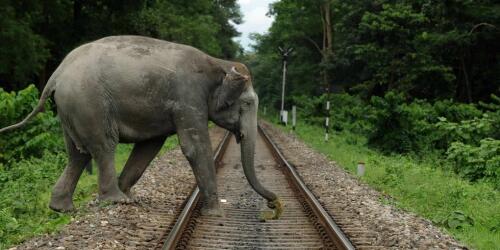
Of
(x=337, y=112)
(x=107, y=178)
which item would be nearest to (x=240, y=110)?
(x=107, y=178)

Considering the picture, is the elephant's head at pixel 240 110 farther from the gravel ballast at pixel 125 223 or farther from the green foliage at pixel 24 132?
the green foliage at pixel 24 132

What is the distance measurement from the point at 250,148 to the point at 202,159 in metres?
0.67

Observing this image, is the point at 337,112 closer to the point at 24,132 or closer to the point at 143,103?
the point at 24,132

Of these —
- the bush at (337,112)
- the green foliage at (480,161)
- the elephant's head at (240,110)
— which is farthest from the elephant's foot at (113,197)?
the bush at (337,112)

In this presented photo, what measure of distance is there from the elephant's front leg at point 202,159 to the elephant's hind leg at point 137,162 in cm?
76

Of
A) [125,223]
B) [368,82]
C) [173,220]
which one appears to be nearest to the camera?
[125,223]

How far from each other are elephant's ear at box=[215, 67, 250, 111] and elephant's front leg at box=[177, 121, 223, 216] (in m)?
0.39

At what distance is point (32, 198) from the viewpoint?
31.1ft

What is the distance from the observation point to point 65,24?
28.3m

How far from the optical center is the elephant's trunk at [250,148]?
25.8ft

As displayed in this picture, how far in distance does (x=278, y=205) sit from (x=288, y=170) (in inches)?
212

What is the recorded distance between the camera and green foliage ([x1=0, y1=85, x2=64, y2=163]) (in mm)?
14242

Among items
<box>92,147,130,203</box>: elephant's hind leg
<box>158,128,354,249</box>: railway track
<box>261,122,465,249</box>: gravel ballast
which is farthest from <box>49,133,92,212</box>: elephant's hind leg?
<box>261,122,465,249</box>: gravel ballast

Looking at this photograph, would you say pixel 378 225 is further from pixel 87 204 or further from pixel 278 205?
pixel 87 204
